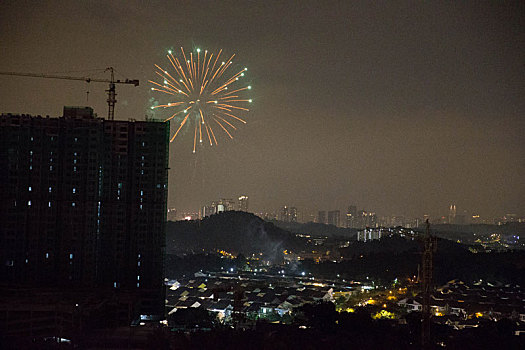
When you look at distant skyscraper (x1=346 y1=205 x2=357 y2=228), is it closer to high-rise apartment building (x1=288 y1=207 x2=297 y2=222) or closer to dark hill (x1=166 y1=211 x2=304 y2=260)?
high-rise apartment building (x1=288 y1=207 x2=297 y2=222)

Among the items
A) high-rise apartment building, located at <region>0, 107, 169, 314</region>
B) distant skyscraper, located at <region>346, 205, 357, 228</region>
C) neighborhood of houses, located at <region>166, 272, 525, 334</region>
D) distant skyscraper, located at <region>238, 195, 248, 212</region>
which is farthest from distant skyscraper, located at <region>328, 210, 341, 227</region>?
high-rise apartment building, located at <region>0, 107, 169, 314</region>

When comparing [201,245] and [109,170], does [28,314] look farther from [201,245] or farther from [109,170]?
[201,245]

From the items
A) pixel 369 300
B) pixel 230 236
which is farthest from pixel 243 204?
pixel 369 300

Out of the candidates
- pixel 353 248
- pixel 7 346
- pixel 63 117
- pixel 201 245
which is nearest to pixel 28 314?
pixel 7 346

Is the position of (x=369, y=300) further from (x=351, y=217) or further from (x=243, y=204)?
(x=351, y=217)

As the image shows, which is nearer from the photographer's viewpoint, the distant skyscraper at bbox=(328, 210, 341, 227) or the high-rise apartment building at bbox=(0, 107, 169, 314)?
the high-rise apartment building at bbox=(0, 107, 169, 314)

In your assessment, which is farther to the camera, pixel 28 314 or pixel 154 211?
pixel 154 211
